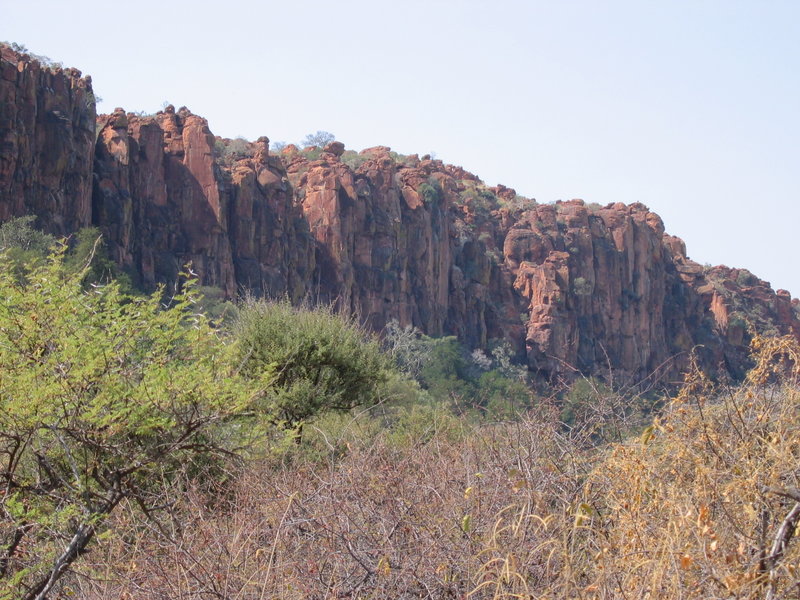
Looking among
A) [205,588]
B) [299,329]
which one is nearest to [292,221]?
[299,329]

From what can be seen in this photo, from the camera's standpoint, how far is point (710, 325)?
61.9 m

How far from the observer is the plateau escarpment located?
3353cm

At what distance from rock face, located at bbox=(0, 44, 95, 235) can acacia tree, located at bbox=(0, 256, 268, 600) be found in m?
26.0

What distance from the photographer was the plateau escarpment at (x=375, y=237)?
110 ft

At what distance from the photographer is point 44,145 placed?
32.6m

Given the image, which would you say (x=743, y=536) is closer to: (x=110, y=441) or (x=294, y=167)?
(x=110, y=441)

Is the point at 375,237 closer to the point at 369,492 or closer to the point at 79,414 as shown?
the point at 79,414

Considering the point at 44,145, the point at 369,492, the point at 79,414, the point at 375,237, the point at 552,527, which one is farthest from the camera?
Result: the point at 375,237

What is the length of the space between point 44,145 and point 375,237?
1915 cm

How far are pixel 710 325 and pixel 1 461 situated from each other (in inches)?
2357

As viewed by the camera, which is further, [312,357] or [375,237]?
[375,237]

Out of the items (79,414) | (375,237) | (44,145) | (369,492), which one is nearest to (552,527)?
(369,492)

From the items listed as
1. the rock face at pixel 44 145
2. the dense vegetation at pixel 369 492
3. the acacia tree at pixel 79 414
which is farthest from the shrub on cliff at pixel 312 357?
the rock face at pixel 44 145

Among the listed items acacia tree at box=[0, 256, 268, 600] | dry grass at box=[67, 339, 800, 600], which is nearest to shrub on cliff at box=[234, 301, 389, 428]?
acacia tree at box=[0, 256, 268, 600]
